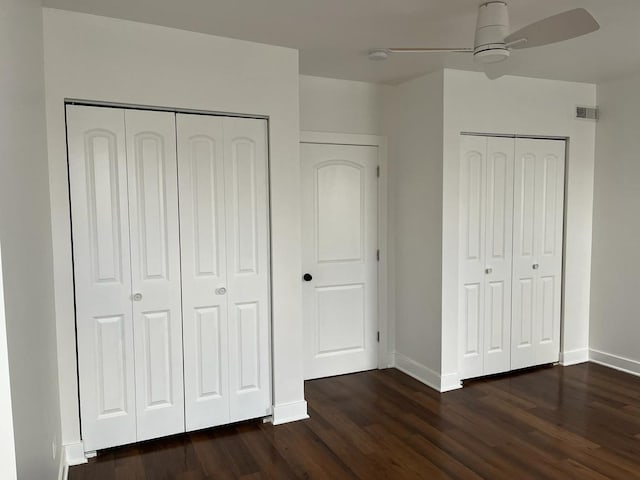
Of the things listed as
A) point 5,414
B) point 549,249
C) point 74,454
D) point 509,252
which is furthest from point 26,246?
point 549,249

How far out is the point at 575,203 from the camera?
438 centimetres

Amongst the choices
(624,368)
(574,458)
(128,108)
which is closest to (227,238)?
(128,108)

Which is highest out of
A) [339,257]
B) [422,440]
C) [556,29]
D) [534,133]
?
[556,29]

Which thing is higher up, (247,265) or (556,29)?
(556,29)

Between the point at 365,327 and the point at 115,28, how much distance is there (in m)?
2.98

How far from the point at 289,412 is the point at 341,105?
8.12ft

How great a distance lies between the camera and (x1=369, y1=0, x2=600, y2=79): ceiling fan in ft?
6.61

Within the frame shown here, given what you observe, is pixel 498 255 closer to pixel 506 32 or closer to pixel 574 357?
pixel 574 357

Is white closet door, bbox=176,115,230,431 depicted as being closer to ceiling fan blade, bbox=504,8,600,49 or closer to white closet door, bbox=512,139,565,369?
ceiling fan blade, bbox=504,8,600,49

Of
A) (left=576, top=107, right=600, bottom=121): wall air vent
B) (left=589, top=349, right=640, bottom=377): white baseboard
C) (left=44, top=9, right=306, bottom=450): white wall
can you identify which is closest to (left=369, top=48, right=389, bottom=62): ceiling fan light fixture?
(left=44, top=9, right=306, bottom=450): white wall

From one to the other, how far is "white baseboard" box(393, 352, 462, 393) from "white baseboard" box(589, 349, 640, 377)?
1.55 metres

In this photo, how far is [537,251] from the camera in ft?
14.0

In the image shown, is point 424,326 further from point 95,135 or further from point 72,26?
point 72,26

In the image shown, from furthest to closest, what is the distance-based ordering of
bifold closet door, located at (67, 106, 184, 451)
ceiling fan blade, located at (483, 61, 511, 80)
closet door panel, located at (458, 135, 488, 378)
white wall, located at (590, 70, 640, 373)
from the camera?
white wall, located at (590, 70, 640, 373)
closet door panel, located at (458, 135, 488, 378)
bifold closet door, located at (67, 106, 184, 451)
ceiling fan blade, located at (483, 61, 511, 80)
